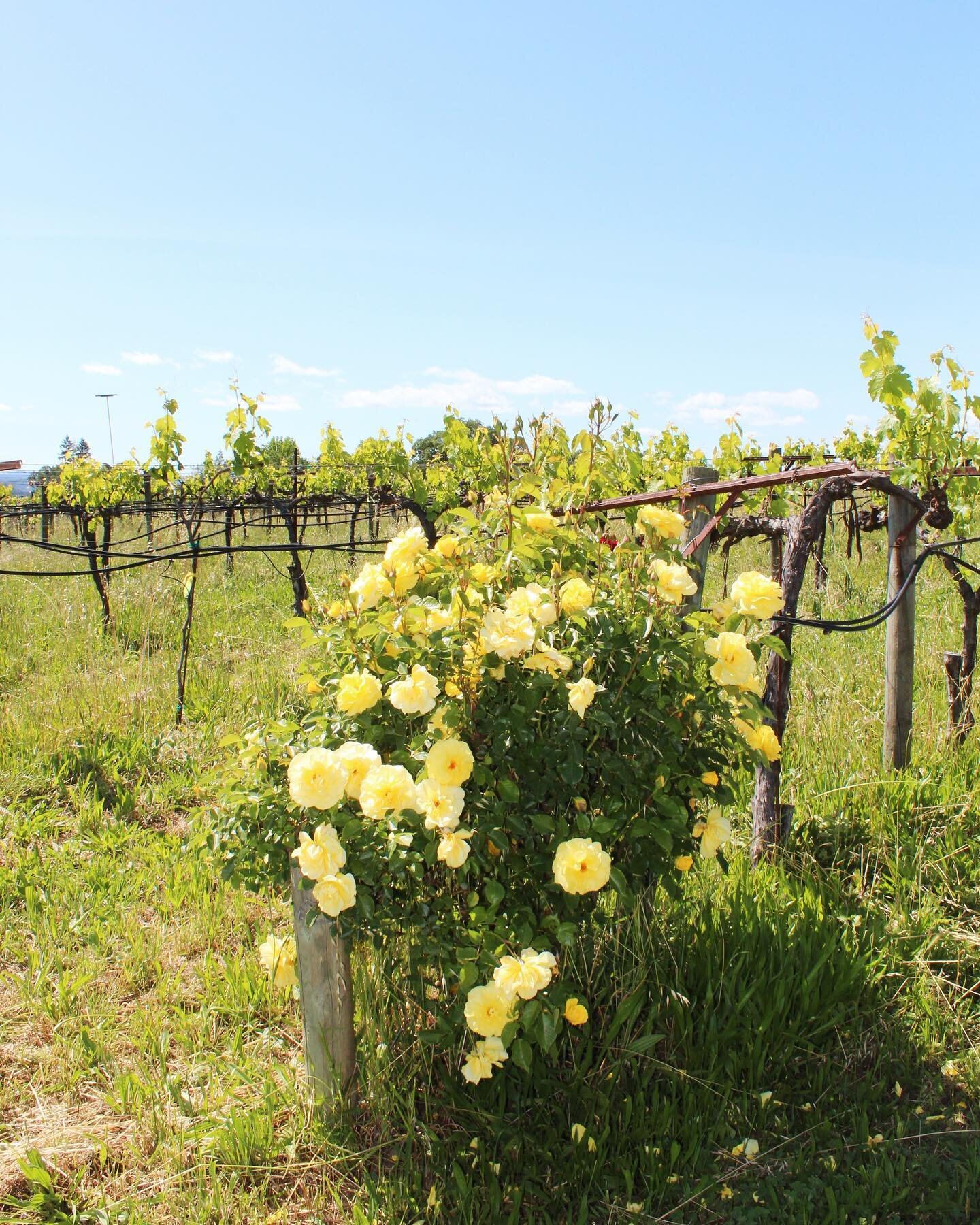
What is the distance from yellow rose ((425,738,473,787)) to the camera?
1.53 m

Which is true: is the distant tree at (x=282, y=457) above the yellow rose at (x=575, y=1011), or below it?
above

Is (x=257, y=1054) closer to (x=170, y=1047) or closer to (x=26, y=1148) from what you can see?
(x=170, y=1047)

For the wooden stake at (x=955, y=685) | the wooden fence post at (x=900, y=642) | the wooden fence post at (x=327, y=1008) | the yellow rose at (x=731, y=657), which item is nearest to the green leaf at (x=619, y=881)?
the yellow rose at (x=731, y=657)

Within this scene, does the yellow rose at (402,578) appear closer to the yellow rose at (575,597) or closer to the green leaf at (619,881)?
the yellow rose at (575,597)

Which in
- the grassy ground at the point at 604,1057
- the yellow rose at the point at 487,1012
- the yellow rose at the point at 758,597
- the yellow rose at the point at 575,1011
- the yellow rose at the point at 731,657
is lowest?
the grassy ground at the point at 604,1057

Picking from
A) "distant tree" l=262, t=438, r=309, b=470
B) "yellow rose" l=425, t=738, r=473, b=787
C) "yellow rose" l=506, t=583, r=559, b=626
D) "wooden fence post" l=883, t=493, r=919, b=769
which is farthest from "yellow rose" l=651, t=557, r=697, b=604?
"distant tree" l=262, t=438, r=309, b=470

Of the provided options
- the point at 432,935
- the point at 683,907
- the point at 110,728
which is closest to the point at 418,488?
the point at 110,728

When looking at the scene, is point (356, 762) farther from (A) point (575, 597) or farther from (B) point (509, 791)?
(A) point (575, 597)

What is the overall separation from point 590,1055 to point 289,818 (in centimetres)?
85

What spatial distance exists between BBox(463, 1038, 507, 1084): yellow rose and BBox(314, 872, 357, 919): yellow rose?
399mm

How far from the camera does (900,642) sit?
10.1 ft

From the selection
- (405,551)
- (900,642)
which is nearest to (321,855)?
(405,551)

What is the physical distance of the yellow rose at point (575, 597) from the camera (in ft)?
5.41

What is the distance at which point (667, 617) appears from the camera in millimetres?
1750
